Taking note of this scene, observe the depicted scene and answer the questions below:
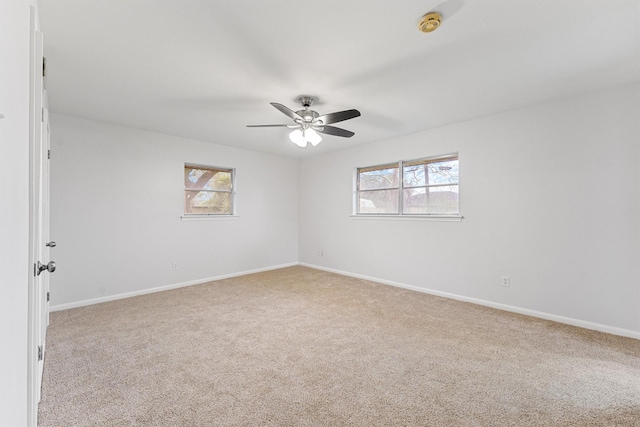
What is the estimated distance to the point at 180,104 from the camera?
324cm

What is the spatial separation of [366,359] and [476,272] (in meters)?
2.23

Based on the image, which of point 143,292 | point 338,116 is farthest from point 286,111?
point 143,292

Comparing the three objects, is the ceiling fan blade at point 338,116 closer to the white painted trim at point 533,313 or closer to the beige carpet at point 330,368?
the beige carpet at point 330,368

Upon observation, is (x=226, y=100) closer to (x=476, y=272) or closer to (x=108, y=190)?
(x=108, y=190)

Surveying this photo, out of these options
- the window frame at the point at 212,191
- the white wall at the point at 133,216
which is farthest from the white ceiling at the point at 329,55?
the window frame at the point at 212,191

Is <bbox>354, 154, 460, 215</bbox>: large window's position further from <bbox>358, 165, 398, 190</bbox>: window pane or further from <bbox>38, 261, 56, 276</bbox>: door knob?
<bbox>38, 261, 56, 276</bbox>: door knob

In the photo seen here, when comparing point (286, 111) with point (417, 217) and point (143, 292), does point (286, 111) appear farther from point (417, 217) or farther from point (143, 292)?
point (143, 292)

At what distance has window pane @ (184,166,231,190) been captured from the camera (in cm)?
478

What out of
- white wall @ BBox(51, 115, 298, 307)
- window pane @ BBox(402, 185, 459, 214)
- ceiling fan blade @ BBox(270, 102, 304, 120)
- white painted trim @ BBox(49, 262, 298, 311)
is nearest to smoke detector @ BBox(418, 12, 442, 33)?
ceiling fan blade @ BBox(270, 102, 304, 120)

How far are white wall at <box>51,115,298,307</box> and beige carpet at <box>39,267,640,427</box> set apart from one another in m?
0.60

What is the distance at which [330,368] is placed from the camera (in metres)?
2.21

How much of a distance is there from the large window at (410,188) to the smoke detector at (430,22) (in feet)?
8.22

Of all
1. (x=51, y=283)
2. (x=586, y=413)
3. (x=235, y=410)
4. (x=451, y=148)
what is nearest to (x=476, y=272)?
(x=451, y=148)

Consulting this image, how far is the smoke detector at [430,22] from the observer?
178 centimetres
